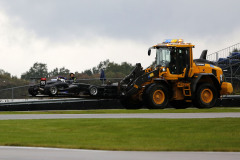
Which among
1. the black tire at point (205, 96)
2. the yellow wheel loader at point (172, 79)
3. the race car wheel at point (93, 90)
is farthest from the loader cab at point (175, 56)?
the race car wheel at point (93, 90)

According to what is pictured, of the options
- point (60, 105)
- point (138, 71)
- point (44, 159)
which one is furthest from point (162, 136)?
point (60, 105)

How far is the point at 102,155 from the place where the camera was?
923cm

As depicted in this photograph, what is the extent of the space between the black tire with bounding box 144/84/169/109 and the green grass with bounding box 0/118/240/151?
14.3ft

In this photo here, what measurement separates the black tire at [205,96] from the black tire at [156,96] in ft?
4.91

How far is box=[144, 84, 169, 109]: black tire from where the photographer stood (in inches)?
853

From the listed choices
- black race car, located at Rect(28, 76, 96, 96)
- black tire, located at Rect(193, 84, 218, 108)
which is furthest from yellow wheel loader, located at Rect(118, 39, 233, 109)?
black race car, located at Rect(28, 76, 96, 96)

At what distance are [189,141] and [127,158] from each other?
3.27 meters

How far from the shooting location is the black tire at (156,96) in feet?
71.1

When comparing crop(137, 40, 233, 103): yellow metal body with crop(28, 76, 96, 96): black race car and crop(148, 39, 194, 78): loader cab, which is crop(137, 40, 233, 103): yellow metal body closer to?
crop(148, 39, 194, 78): loader cab

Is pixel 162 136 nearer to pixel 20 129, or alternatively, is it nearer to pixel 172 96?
pixel 20 129

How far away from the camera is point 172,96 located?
74.7ft

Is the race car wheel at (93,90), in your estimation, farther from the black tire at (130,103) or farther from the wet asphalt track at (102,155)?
the wet asphalt track at (102,155)

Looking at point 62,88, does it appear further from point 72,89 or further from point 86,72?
point 86,72

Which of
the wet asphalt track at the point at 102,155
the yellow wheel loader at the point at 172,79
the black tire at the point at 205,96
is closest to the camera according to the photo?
the wet asphalt track at the point at 102,155
